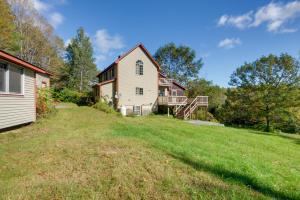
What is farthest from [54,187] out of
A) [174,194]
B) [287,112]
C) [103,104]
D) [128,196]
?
[287,112]

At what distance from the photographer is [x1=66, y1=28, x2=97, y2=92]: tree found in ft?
119

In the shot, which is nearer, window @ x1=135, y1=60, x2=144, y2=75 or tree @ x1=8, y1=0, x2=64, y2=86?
window @ x1=135, y1=60, x2=144, y2=75

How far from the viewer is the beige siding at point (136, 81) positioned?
20.2 m

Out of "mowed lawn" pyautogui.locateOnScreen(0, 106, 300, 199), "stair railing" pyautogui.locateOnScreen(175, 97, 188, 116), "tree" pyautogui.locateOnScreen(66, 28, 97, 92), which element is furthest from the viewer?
"tree" pyautogui.locateOnScreen(66, 28, 97, 92)

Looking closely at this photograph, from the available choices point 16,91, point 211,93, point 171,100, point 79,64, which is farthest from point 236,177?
point 79,64

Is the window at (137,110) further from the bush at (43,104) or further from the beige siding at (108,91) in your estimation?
the bush at (43,104)

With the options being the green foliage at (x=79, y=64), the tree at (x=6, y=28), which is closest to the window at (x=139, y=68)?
the tree at (x=6, y=28)

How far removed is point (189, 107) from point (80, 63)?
26.2 meters

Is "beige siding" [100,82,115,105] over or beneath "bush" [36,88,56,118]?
over

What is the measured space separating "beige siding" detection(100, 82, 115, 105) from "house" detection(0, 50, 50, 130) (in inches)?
380

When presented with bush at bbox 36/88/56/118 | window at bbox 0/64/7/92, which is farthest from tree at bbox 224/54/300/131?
window at bbox 0/64/7/92

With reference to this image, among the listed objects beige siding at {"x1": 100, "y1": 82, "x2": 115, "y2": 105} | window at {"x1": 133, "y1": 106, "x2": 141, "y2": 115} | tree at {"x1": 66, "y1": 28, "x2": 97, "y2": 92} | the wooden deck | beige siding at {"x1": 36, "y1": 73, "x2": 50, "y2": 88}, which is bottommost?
window at {"x1": 133, "y1": 106, "x2": 141, "y2": 115}

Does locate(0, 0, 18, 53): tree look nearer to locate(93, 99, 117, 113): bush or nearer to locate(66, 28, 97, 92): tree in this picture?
locate(66, 28, 97, 92): tree

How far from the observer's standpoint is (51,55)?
103ft
